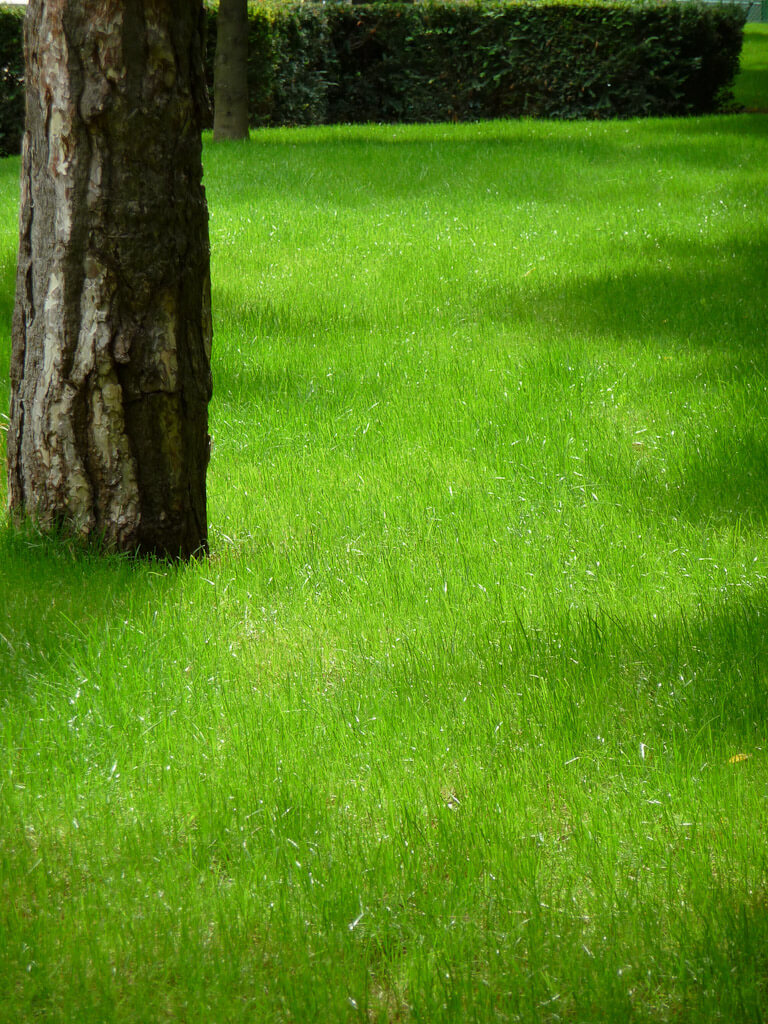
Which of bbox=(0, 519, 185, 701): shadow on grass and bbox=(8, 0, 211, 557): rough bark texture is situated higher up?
bbox=(8, 0, 211, 557): rough bark texture

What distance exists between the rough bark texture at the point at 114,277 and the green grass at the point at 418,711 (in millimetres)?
297

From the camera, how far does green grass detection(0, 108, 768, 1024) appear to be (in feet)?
7.29

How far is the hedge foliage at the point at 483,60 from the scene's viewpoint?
19.0m

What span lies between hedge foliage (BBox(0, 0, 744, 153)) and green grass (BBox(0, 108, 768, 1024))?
14.5m

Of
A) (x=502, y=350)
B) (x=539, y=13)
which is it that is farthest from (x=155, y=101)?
(x=539, y=13)

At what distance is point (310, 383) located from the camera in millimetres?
6234

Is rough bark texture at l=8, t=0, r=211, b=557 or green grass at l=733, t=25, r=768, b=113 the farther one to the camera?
green grass at l=733, t=25, r=768, b=113

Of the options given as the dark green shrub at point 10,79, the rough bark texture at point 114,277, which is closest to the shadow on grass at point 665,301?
the rough bark texture at point 114,277

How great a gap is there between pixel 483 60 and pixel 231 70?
6294 mm

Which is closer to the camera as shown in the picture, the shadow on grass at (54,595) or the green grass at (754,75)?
the shadow on grass at (54,595)

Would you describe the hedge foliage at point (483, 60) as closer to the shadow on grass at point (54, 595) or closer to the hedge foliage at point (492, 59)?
the hedge foliage at point (492, 59)

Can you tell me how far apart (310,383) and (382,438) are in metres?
1.06

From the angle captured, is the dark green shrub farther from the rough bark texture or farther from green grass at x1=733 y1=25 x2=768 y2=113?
the rough bark texture

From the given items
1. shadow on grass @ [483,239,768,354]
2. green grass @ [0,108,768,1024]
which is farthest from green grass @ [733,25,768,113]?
green grass @ [0,108,768,1024]
